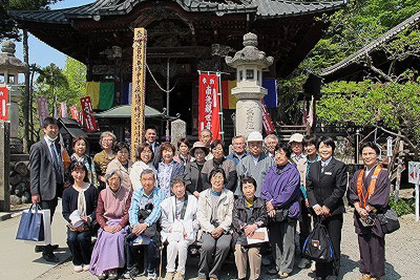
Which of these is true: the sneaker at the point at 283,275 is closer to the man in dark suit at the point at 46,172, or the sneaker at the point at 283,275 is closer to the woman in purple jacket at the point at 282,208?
the woman in purple jacket at the point at 282,208

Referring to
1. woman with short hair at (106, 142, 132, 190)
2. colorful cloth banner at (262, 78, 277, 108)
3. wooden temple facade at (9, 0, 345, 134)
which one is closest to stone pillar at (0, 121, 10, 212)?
woman with short hair at (106, 142, 132, 190)

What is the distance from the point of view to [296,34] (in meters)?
12.7

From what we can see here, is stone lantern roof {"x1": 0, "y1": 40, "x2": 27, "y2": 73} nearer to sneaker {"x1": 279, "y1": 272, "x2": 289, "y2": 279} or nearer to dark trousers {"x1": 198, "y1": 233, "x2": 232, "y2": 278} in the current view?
dark trousers {"x1": 198, "y1": 233, "x2": 232, "y2": 278}

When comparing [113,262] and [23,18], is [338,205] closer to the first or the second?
[113,262]

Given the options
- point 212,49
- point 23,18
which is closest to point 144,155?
point 212,49

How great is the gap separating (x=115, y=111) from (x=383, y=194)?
6989 millimetres

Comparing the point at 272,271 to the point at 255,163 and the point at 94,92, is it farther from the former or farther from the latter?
the point at 94,92

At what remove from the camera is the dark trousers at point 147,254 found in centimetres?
431

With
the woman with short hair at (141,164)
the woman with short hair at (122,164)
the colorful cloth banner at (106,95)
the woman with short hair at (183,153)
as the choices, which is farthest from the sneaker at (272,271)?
the colorful cloth banner at (106,95)

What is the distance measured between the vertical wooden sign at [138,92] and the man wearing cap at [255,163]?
95.0 inches

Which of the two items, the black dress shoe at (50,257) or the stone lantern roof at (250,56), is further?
the stone lantern roof at (250,56)

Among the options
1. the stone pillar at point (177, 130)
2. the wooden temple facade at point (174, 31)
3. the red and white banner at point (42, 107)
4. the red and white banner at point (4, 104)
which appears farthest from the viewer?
the red and white banner at point (42, 107)

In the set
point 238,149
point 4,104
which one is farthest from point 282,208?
point 4,104

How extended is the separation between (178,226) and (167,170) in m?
0.96
